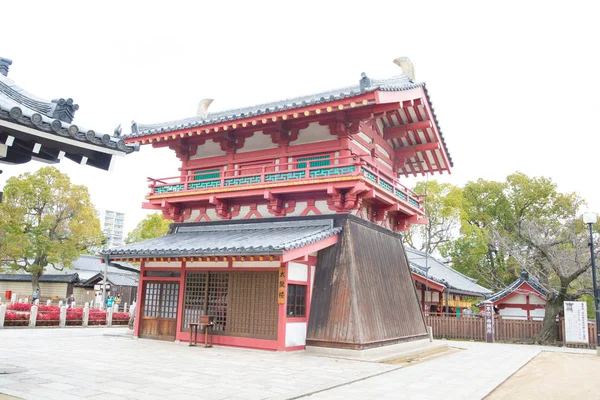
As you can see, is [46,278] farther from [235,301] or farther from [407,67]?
[407,67]

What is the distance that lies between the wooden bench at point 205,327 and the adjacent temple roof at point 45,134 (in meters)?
7.42

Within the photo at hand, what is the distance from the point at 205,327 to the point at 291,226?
434 centimetres

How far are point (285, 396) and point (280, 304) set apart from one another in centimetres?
577

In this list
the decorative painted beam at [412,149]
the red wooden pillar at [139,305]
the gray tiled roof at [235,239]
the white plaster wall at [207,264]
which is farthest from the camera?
the decorative painted beam at [412,149]

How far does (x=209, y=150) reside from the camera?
1847 centimetres

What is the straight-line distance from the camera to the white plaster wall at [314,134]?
15.9m

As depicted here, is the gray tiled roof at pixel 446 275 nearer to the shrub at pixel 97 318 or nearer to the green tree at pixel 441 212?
the green tree at pixel 441 212

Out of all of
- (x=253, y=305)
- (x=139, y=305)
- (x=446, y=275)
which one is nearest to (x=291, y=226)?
(x=253, y=305)

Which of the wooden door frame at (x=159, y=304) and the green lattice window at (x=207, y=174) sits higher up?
the green lattice window at (x=207, y=174)

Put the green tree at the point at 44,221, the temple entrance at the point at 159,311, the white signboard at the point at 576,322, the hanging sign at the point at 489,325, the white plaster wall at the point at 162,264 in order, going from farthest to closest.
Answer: the green tree at the point at 44,221
the hanging sign at the point at 489,325
the white signboard at the point at 576,322
the white plaster wall at the point at 162,264
the temple entrance at the point at 159,311

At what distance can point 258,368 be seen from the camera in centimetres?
1055

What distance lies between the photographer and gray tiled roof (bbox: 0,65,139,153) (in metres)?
6.75

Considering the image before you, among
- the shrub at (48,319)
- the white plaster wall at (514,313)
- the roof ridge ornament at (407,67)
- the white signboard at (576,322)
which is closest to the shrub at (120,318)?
the shrub at (48,319)

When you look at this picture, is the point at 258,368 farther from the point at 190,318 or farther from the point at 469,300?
the point at 469,300
